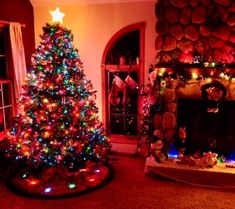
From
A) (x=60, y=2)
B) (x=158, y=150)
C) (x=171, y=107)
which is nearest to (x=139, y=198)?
(x=158, y=150)

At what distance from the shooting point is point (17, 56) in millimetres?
4688

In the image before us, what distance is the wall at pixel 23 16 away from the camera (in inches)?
179

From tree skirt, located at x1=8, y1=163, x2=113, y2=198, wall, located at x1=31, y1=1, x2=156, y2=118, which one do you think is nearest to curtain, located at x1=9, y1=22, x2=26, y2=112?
wall, located at x1=31, y1=1, x2=156, y2=118

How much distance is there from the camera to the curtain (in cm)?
460

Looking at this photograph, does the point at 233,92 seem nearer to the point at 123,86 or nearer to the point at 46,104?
the point at 123,86

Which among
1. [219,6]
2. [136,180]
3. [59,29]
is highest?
[219,6]

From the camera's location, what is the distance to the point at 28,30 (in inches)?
203

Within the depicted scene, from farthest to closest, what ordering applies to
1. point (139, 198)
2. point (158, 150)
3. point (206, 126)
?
point (206, 126) < point (158, 150) < point (139, 198)

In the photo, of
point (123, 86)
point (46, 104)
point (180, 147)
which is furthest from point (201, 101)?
point (46, 104)

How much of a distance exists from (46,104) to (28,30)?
72.4 inches

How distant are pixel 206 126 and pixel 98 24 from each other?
244 cm

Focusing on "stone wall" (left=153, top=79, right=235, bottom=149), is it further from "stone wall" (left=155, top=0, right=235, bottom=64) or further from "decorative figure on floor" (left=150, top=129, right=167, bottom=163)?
"stone wall" (left=155, top=0, right=235, bottom=64)

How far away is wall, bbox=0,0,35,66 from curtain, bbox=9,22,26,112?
0.19 m

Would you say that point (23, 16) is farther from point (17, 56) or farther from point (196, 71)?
point (196, 71)
